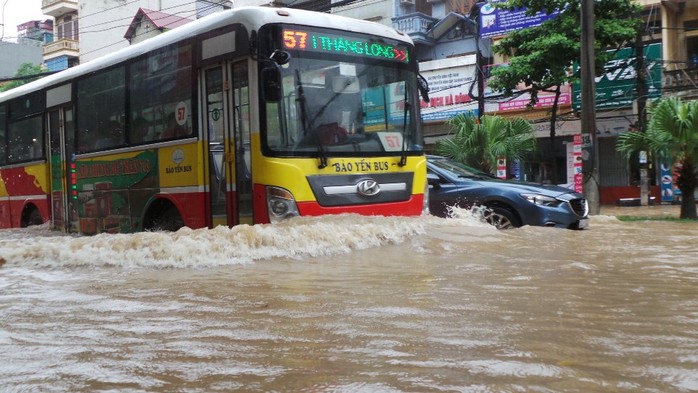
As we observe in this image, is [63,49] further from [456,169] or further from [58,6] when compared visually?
[456,169]

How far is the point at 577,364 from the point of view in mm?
2758

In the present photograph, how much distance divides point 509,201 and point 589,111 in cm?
473

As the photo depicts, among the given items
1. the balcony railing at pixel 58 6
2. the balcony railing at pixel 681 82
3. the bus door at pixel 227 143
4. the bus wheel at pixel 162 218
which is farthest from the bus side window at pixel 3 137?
the balcony railing at pixel 58 6

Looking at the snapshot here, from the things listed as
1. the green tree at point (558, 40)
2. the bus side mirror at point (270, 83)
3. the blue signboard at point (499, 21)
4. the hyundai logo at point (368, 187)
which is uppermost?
the blue signboard at point (499, 21)

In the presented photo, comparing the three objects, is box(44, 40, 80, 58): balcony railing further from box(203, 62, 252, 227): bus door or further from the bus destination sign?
the bus destination sign

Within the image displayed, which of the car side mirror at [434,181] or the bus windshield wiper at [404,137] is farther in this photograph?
the car side mirror at [434,181]

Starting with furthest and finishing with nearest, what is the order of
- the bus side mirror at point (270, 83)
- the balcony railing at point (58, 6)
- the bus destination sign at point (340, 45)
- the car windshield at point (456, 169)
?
the balcony railing at point (58, 6) < the car windshield at point (456, 169) < the bus destination sign at point (340, 45) < the bus side mirror at point (270, 83)

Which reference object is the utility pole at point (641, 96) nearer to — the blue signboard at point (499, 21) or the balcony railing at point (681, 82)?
the balcony railing at point (681, 82)

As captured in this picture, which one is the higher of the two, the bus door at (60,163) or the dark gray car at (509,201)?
the bus door at (60,163)

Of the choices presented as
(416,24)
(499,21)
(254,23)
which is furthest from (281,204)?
(416,24)

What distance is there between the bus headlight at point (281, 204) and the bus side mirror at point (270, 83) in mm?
881

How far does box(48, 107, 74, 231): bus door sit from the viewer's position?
975 centimetres

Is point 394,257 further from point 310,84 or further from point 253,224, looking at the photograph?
point 310,84

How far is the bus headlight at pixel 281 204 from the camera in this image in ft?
21.0
